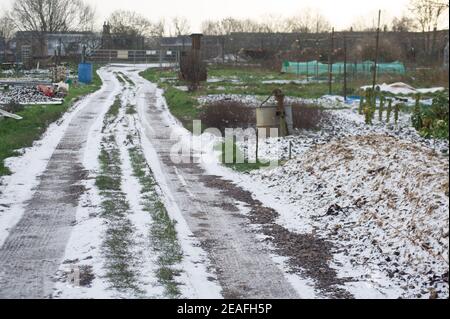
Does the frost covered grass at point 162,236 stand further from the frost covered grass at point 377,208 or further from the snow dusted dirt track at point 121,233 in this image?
the frost covered grass at point 377,208

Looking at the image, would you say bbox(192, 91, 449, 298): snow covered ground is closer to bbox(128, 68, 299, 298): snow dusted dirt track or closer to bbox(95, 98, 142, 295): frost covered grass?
bbox(128, 68, 299, 298): snow dusted dirt track

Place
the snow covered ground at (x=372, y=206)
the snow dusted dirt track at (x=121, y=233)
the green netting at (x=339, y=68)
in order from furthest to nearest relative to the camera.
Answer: the green netting at (x=339, y=68)
the snow covered ground at (x=372, y=206)
the snow dusted dirt track at (x=121, y=233)

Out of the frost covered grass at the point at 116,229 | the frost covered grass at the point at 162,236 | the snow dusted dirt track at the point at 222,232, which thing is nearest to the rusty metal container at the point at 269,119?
the snow dusted dirt track at the point at 222,232

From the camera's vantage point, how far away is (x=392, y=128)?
61.5ft

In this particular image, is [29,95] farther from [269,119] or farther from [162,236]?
[162,236]

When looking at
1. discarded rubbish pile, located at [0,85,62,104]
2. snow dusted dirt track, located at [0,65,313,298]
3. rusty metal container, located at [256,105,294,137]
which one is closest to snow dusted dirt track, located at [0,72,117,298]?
snow dusted dirt track, located at [0,65,313,298]

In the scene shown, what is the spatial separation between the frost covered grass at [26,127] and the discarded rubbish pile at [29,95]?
46.0 inches

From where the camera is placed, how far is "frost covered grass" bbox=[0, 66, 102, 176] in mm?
15148

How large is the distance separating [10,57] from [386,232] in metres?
65.3

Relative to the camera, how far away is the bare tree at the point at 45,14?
69250mm

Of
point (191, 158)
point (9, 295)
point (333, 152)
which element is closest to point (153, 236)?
point (9, 295)

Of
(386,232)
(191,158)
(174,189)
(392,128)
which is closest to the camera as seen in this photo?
(386,232)
